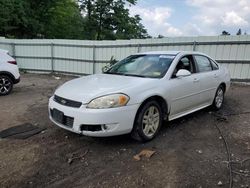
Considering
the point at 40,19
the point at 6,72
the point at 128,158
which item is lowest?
the point at 128,158

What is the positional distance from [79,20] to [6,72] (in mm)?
24011

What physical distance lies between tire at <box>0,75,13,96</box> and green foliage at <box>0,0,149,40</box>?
16656 mm

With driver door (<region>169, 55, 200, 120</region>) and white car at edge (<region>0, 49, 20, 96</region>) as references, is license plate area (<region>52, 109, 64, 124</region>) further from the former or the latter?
white car at edge (<region>0, 49, 20, 96</region>)

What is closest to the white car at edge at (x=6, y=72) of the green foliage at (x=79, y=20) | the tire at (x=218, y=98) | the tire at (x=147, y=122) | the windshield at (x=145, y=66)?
the windshield at (x=145, y=66)

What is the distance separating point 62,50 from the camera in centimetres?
1370

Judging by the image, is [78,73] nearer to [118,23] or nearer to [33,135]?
[33,135]

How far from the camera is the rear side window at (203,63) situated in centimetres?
553

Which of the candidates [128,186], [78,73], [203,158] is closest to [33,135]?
[128,186]

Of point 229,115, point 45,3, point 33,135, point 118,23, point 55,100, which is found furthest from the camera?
point 118,23

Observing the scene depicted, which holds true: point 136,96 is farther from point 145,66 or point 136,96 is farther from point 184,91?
point 184,91

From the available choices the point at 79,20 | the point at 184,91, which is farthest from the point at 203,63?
the point at 79,20

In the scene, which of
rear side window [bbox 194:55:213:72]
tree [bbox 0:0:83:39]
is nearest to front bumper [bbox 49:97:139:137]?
rear side window [bbox 194:55:213:72]

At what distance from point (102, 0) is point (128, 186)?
26.9m

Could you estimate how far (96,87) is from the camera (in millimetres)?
4070
